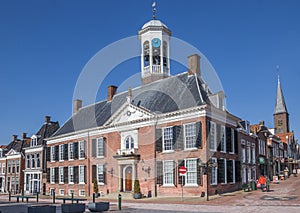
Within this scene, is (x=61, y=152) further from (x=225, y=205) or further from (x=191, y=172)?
(x=225, y=205)

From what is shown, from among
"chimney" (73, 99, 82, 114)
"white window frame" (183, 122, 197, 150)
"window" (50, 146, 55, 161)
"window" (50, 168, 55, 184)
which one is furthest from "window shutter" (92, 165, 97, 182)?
"chimney" (73, 99, 82, 114)

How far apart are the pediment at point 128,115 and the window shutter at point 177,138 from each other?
119 inches

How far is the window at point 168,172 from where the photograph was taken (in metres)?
29.1

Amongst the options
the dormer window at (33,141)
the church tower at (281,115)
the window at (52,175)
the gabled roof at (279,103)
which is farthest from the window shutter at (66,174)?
the gabled roof at (279,103)

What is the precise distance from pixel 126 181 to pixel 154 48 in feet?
48.8

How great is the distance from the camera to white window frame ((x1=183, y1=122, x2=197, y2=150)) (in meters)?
28.1

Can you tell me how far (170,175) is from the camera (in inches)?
1152

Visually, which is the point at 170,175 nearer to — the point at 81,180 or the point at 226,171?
the point at 226,171

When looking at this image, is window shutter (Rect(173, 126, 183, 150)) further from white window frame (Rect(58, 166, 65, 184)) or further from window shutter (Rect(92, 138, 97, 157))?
white window frame (Rect(58, 166, 65, 184))

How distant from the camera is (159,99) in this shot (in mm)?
33062

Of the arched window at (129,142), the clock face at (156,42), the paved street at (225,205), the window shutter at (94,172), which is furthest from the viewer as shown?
the clock face at (156,42)

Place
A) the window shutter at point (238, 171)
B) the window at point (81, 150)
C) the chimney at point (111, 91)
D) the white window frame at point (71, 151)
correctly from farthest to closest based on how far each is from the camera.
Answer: the chimney at point (111, 91), the white window frame at point (71, 151), the window at point (81, 150), the window shutter at point (238, 171)

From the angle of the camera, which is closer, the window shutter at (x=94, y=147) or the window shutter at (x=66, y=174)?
the window shutter at (x=94, y=147)

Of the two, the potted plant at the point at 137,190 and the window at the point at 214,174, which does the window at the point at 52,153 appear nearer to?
the potted plant at the point at 137,190
